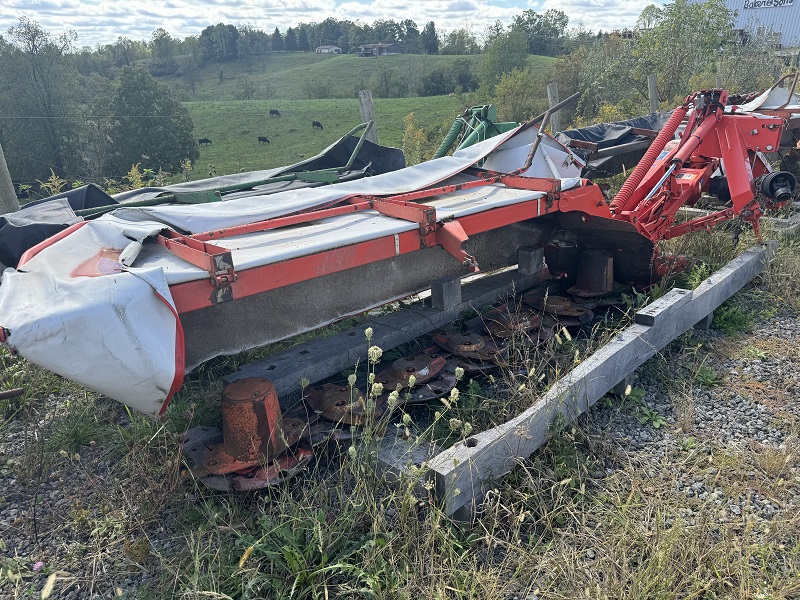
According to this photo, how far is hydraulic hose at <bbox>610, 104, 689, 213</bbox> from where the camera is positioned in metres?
4.73

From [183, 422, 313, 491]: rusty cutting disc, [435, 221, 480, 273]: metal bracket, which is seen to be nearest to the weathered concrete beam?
[183, 422, 313, 491]: rusty cutting disc

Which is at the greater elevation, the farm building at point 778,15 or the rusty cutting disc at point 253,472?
the farm building at point 778,15

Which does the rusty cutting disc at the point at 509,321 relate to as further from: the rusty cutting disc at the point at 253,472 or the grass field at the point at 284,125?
the grass field at the point at 284,125

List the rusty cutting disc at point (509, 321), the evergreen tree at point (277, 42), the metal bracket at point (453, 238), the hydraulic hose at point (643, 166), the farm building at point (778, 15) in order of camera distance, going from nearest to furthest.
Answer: the metal bracket at point (453, 238) < the rusty cutting disc at point (509, 321) < the hydraulic hose at point (643, 166) < the farm building at point (778, 15) < the evergreen tree at point (277, 42)

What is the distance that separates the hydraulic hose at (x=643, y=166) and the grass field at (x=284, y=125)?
69.0 feet

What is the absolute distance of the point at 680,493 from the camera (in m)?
2.76

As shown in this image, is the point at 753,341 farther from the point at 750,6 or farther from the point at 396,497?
the point at 750,6

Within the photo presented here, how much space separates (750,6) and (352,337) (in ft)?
145

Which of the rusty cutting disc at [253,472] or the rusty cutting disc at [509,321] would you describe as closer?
the rusty cutting disc at [253,472]

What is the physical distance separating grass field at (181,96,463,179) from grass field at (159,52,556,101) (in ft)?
26.6

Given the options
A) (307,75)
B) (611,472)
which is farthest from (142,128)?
(307,75)

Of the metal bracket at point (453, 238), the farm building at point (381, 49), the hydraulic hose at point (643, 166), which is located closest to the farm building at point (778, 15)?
the hydraulic hose at point (643, 166)

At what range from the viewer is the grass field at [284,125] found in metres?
27.7

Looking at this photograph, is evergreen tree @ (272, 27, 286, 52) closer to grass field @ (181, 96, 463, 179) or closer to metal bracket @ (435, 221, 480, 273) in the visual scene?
grass field @ (181, 96, 463, 179)
